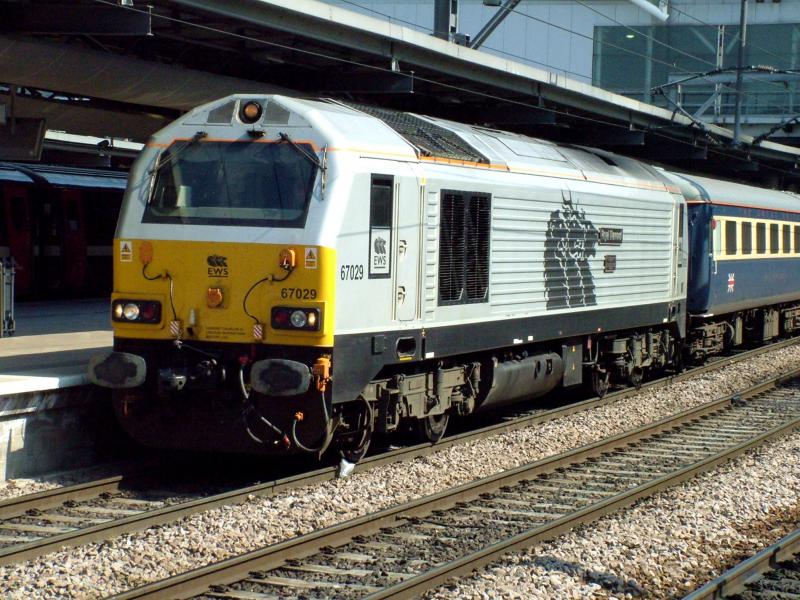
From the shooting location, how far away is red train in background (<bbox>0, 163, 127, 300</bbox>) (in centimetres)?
2073

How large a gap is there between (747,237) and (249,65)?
9435 mm

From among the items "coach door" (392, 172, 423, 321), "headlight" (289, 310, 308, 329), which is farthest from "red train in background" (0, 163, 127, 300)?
"headlight" (289, 310, 308, 329)

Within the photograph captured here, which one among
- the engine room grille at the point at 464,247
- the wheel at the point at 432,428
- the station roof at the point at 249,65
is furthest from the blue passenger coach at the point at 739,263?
the wheel at the point at 432,428

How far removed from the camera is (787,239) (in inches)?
932

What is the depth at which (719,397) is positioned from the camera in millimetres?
16578

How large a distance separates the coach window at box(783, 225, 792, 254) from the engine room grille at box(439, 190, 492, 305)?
1375cm

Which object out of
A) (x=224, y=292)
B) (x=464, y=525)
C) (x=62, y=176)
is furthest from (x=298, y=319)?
(x=62, y=176)

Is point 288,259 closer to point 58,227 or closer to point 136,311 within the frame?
point 136,311

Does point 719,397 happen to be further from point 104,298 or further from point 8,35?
point 104,298

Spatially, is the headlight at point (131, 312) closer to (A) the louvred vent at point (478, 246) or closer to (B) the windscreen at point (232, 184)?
(B) the windscreen at point (232, 184)

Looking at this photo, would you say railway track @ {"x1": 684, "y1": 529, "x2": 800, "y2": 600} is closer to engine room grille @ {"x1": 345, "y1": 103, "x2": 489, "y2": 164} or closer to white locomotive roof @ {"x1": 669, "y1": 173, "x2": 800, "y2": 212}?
engine room grille @ {"x1": 345, "y1": 103, "x2": 489, "y2": 164}

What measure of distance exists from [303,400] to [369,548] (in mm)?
1643

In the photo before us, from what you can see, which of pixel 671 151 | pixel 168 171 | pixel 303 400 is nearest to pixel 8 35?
pixel 168 171

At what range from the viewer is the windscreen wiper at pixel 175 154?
9.80 metres
